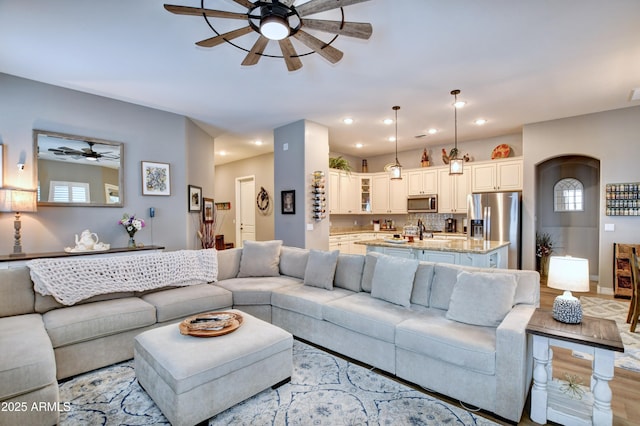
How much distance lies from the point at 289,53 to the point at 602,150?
17.4ft

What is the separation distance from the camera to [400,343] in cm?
228

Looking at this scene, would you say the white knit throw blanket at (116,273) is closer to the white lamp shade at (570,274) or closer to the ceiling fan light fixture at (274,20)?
the ceiling fan light fixture at (274,20)

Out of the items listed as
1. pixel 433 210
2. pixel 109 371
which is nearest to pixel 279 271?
pixel 109 371

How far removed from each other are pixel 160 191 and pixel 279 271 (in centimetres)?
231

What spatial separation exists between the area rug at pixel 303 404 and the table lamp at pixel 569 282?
2.75ft

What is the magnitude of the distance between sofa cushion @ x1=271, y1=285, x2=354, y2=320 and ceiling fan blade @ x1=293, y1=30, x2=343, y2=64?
219 centimetres

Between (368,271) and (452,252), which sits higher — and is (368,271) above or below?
below

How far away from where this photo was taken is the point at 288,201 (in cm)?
548

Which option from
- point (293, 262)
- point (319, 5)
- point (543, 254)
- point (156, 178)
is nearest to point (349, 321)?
point (293, 262)

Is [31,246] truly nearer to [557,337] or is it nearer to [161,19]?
[161,19]

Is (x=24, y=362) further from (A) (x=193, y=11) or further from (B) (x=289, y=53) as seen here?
(B) (x=289, y=53)

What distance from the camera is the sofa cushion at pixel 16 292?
251 cm

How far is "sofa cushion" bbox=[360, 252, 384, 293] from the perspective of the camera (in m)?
3.12

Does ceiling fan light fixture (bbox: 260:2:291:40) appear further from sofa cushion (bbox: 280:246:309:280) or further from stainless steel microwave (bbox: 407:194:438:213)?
A: stainless steel microwave (bbox: 407:194:438:213)
